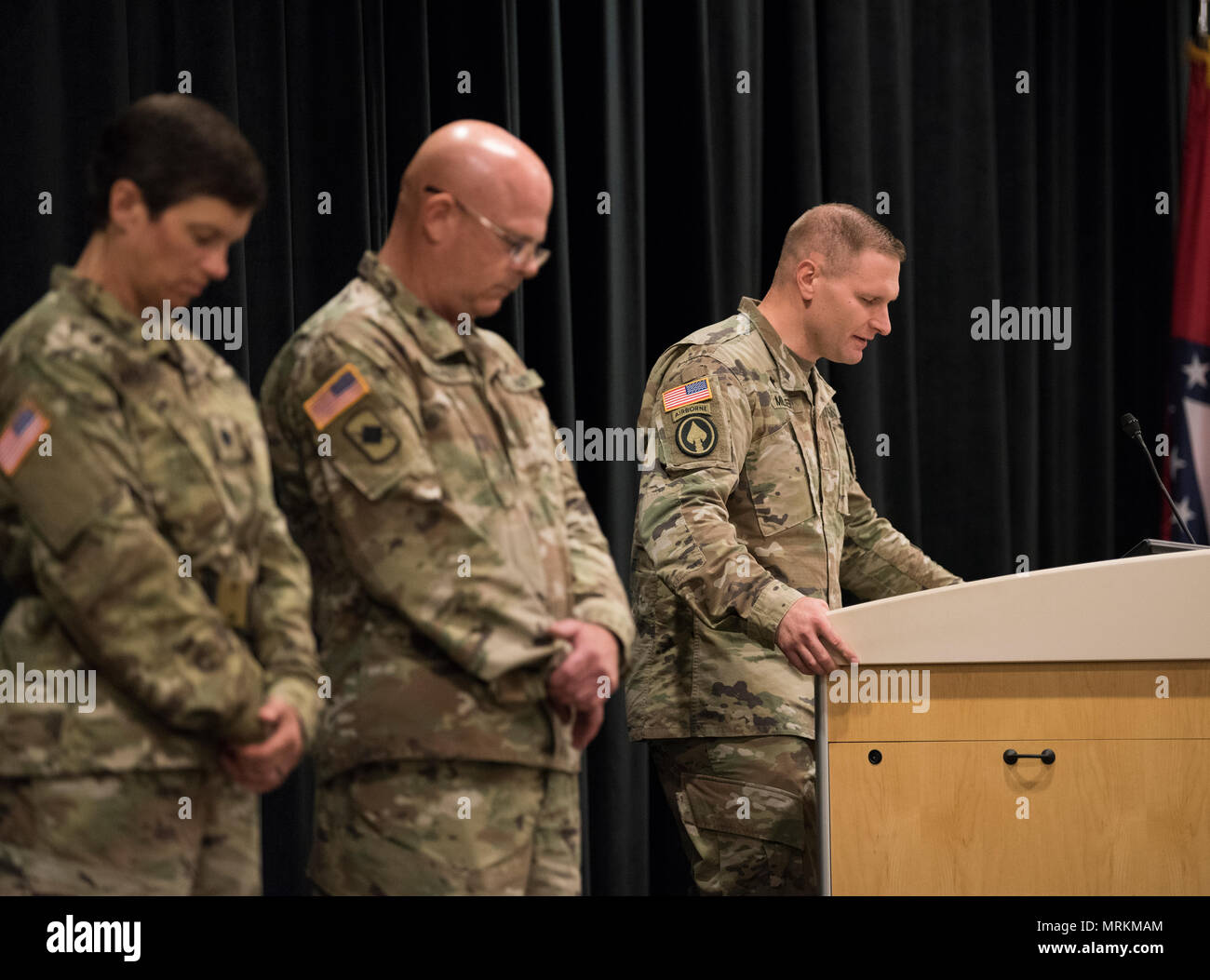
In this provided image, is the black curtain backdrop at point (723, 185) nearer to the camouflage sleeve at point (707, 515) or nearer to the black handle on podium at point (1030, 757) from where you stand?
the camouflage sleeve at point (707, 515)

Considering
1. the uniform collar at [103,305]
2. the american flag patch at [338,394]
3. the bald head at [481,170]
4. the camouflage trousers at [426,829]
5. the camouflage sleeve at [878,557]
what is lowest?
the camouflage trousers at [426,829]

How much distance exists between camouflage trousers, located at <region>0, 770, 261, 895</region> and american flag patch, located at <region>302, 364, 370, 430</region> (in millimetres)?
445

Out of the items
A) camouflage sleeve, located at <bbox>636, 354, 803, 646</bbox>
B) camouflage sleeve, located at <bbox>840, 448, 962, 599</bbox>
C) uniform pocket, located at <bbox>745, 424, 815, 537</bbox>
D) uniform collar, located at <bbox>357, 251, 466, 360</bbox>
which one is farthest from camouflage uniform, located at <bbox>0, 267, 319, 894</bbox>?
camouflage sleeve, located at <bbox>840, 448, 962, 599</bbox>

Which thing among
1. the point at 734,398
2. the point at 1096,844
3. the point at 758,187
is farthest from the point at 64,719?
the point at 758,187

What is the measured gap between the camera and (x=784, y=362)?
2.69 metres

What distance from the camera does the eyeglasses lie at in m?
1.80

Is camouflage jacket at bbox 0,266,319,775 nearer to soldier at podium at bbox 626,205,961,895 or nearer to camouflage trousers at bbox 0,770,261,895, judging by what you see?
camouflage trousers at bbox 0,770,261,895

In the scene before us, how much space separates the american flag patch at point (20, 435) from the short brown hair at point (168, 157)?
249 millimetres

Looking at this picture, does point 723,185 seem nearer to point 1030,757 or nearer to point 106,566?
point 1030,757

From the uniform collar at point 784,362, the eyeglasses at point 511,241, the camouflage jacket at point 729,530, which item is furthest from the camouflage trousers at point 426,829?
the uniform collar at point 784,362

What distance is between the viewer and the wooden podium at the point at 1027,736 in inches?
89.6

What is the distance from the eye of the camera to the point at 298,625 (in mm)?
1642

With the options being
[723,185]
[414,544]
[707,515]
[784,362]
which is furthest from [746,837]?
[723,185]

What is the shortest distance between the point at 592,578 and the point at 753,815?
86cm
